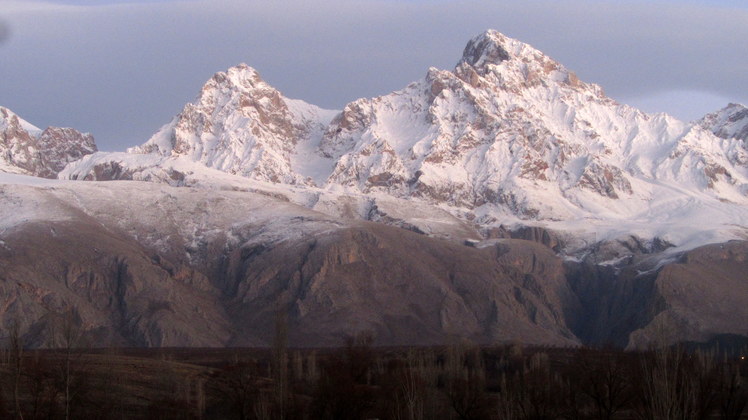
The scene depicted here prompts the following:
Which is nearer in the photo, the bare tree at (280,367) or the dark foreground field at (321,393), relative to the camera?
the dark foreground field at (321,393)

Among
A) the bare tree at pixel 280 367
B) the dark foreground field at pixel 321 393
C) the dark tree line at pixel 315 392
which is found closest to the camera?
the dark tree line at pixel 315 392

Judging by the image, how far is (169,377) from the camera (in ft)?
423

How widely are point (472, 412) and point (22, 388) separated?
40.1m

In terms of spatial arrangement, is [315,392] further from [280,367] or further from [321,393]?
[280,367]

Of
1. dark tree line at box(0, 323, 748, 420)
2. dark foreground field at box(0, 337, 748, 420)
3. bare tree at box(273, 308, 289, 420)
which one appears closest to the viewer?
dark tree line at box(0, 323, 748, 420)

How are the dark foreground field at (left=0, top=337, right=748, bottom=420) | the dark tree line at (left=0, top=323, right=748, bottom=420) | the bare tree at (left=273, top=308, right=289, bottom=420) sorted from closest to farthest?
1. the dark tree line at (left=0, top=323, right=748, bottom=420)
2. the dark foreground field at (left=0, top=337, right=748, bottom=420)
3. the bare tree at (left=273, top=308, right=289, bottom=420)

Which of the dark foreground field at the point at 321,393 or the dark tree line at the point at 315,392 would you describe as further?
the dark foreground field at the point at 321,393

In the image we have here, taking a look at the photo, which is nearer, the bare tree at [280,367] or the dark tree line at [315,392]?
the dark tree line at [315,392]

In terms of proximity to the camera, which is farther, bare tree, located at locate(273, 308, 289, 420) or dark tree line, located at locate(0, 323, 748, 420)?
bare tree, located at locate(273, 308, 289, 420)

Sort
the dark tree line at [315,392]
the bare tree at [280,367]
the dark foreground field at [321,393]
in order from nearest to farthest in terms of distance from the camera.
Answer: the dark tree line at [315,392] < the dark foreground field at [321,393] < the bare tree at [280,367]

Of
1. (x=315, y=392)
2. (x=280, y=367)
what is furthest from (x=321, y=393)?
(x=315, y=392)

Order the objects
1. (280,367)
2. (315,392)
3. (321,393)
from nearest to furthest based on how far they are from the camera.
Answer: (280,367) < (321,393) < (315,392)

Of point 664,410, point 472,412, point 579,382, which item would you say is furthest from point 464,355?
point 664,410

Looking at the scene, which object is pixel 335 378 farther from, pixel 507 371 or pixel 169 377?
pixel 507 371
